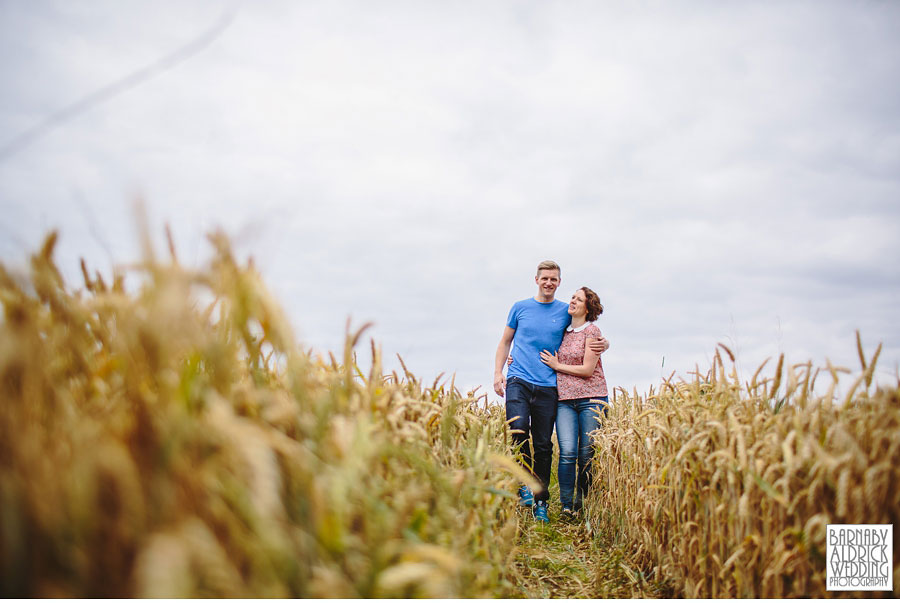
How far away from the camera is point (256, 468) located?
1.01 metres

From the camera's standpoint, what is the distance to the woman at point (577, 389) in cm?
561

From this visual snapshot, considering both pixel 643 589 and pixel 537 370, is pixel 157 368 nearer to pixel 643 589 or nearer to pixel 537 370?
pixel 643 589

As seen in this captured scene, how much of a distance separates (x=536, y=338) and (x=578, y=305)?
599mm

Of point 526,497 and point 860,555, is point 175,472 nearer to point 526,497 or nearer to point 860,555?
point 860,555

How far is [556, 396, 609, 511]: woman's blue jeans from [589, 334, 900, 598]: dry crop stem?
2.07m

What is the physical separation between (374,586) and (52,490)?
28.1 inches

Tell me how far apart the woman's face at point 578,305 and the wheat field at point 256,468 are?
2.79 meters

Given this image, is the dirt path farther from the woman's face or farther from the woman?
the woman's face

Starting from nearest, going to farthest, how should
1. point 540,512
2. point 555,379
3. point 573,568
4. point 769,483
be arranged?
point 769,483 → point 573,568 → point 540,512 → point 555,379

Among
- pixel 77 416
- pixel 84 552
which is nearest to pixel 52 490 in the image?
pixel 84 552

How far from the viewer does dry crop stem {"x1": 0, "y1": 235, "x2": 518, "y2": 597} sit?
1.00 meters

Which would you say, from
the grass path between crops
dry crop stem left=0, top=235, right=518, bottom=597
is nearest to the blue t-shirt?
the grass path between crops

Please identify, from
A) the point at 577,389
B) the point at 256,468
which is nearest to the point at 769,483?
the point at 256,468

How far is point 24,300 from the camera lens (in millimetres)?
1525
